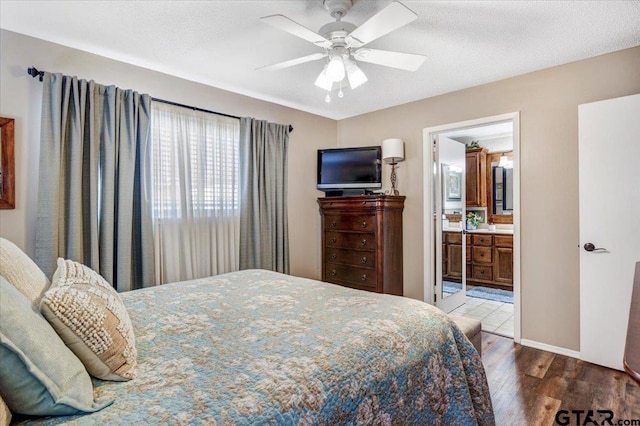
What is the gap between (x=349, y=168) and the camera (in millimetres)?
4055

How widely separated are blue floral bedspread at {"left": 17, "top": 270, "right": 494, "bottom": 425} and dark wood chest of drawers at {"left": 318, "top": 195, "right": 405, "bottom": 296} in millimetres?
1724

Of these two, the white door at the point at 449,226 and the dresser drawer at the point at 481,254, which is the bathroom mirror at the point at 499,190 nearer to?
the dresser drawer at the point at 481,254

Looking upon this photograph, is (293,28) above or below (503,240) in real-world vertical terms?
above

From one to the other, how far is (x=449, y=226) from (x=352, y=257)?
1.36m

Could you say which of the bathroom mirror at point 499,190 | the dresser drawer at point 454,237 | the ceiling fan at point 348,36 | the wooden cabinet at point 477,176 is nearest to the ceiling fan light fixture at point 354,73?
the ceiling fan at point 348,36

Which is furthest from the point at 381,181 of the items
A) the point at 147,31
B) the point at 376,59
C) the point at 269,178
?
the point at 147,31

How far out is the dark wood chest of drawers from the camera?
357 centimetres

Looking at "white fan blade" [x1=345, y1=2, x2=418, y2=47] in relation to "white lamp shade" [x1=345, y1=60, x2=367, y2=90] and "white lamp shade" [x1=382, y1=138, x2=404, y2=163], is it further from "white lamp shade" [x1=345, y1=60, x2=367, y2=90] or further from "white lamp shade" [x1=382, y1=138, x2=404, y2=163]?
"white lamp shade" [x1=382, y1=138, x2=404, y2=163]

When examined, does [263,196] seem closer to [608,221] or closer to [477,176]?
[608,221]

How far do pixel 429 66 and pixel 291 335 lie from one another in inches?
99.6

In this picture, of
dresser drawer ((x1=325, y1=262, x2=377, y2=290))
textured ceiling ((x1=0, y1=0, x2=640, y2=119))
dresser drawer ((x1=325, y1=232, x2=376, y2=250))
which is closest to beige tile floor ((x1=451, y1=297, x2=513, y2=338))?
dresser drawer ((x1=325, y1=262, x2=377, y2=290))

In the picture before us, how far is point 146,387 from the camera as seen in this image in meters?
0.96

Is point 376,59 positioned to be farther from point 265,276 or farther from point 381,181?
point 381,181

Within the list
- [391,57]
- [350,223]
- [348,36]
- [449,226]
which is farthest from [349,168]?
[348,36]
